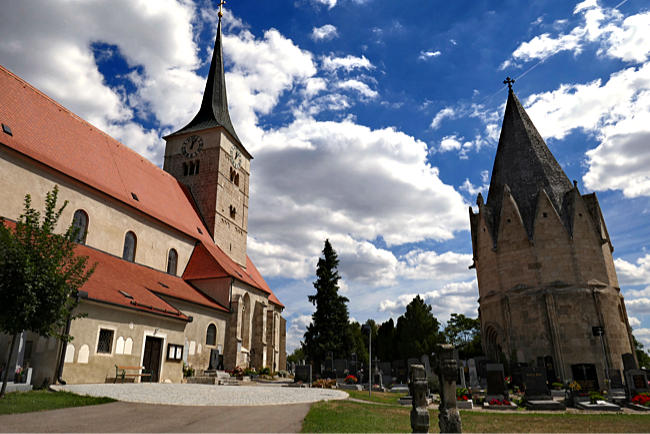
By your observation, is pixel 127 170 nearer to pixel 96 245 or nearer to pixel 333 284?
pixel 96 245

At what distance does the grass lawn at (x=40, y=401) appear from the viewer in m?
8.83

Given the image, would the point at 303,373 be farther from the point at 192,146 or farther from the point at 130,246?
the point at 192,146

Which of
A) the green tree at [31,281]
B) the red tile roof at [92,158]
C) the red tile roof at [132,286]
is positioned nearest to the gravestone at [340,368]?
the red tile roof at [132,286]

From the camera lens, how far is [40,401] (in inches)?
382

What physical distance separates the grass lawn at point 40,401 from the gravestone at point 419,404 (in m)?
7.40

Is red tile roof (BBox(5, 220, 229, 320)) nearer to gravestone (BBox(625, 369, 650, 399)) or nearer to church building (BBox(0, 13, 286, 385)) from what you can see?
church building (BBox(0, 13, 286, 385))

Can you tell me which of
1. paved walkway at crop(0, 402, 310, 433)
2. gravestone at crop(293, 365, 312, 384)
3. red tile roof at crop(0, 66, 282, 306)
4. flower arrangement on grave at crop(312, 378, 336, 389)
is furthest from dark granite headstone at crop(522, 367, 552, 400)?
red tile roof at crop(0, 66, 282, 306)

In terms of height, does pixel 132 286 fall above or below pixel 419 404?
above

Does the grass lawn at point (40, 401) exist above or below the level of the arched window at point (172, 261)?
below

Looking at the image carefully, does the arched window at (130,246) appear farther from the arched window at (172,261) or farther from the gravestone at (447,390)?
the gravestone at (447,390)

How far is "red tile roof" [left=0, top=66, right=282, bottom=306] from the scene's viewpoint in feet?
63.9

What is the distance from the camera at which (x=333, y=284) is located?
39.2 m

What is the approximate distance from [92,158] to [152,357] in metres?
12.1

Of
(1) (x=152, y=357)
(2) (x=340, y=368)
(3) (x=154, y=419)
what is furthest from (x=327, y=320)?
(3) (x=154, y=419)
